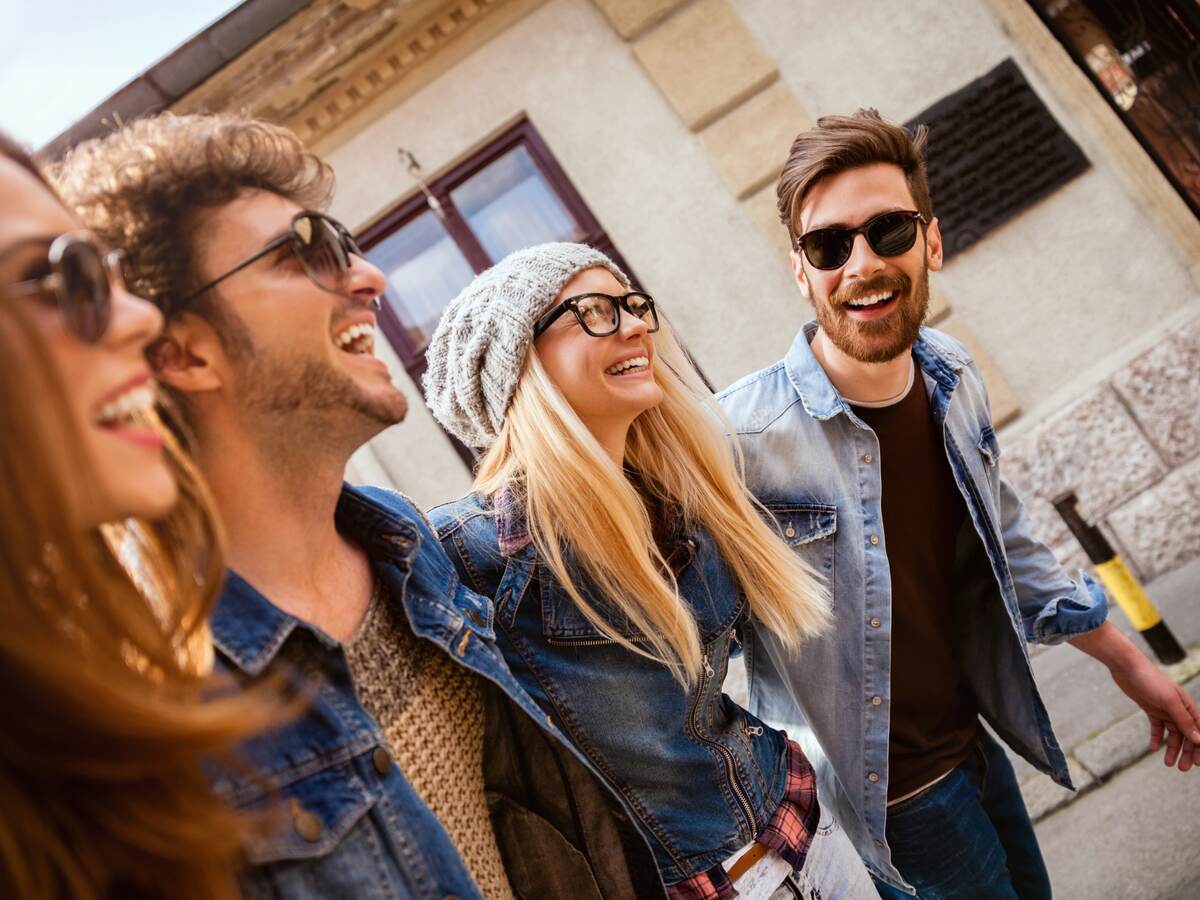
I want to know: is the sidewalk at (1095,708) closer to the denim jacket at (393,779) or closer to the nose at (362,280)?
the denim jacket at (393,779)

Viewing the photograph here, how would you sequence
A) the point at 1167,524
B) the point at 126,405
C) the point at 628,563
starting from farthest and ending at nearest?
the point at 1167,524, the point at 628,563, the point at 126,405

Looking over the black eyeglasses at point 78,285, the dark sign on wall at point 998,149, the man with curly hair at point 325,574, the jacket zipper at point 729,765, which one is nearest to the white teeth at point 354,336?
the man with curly hair at point 325,574

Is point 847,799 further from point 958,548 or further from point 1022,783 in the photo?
point 1022,783

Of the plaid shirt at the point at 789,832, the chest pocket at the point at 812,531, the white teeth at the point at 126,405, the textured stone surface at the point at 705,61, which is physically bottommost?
the plaid shirt at the point at 789,832

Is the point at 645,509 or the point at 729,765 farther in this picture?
the point at 645,509

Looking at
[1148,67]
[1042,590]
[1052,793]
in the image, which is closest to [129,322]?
[1042,590]

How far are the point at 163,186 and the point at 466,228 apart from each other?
4.67 m

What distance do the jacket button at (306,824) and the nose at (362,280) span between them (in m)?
0.94

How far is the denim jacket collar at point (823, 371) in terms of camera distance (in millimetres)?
Result: 2461

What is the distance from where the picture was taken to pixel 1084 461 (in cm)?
533

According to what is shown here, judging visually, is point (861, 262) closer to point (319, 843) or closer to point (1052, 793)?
point (319, 843)

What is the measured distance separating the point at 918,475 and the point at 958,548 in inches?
10.6

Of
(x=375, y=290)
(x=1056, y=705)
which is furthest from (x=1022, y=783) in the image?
(x=375, y=290)

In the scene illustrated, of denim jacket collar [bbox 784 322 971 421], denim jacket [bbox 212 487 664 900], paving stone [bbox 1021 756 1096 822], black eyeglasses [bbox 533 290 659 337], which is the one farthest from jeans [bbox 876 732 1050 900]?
black eyeglasses [bbox 533 290 659 337]
